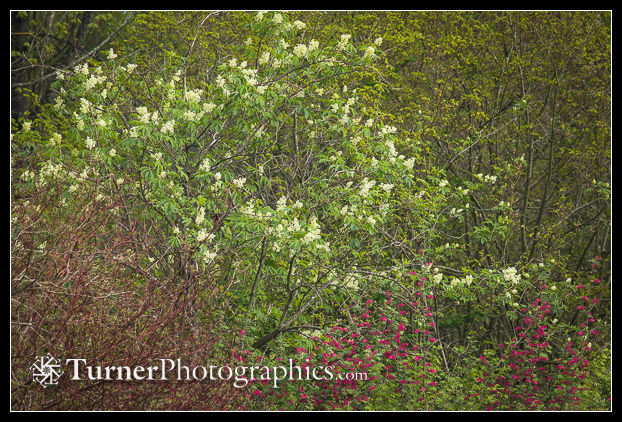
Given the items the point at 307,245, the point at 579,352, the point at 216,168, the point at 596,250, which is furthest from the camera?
the point at 596,250

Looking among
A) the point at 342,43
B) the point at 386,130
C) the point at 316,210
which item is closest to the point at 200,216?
the point at 316,210

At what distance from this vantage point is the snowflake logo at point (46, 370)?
375cm

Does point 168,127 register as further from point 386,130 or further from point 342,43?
point 386,130

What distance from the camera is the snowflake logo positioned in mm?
3746

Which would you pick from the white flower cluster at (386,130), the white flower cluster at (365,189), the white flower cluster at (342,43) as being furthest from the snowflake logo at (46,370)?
the white flower cluster at (386,130)

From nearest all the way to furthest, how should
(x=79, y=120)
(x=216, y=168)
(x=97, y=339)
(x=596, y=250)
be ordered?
(x=97, y=339) → (x=79, y=120) → (x=216, y=168) → (x=596, y=250)

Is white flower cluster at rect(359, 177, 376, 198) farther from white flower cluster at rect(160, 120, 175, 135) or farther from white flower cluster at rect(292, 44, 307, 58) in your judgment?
white flower cluster at rect(160, 120, 175, 135)

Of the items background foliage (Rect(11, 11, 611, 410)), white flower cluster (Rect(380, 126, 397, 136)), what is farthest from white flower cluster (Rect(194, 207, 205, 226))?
white flower cluster (Rect(380, 126, 397, 136))

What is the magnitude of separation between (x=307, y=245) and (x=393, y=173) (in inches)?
58.4

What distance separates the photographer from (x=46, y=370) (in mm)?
3770

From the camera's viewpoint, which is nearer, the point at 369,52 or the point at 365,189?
the point at 369,52
